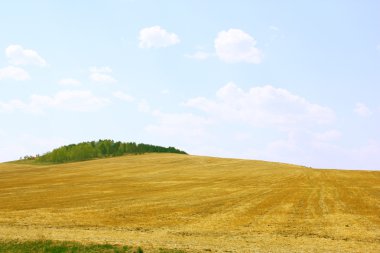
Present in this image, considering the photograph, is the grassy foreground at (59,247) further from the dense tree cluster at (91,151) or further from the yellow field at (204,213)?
the dense tree cluster at (91,151)

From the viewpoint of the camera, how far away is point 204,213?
Answer: 2686cm

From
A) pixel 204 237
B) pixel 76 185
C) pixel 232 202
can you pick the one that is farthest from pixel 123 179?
pixel 204 237

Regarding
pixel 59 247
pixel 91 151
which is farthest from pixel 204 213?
pixel 91 151

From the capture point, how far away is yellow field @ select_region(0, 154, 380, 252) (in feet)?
62.4

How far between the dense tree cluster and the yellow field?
51794mm

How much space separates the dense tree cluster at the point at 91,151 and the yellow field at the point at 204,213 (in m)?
51.8

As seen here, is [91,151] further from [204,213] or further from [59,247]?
[59,247]

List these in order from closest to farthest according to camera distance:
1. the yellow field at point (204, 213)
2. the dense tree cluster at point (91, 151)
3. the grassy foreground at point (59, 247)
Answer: the grassy foreground at point (59, 247)
the yellow field at point (204, 213)
the dense tree cluster at point (91, 151)

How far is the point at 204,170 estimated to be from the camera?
61.6 meters

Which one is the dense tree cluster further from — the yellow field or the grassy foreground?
the grassy foreground

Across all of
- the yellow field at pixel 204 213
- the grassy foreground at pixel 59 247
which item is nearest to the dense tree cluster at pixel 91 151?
the yellow field at pixel 204 213

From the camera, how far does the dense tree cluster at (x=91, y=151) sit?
10044 centimetres

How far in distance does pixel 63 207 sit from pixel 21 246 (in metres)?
12.1

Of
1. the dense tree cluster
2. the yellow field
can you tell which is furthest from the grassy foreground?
the dense tree cluster
